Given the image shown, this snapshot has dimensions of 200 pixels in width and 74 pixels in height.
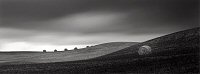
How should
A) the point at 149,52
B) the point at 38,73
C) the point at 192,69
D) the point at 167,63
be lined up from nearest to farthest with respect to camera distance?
the point at 192,69, the point at 167,63, the point at 38,73, the point at 149,52

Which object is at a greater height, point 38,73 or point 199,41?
point 199,41

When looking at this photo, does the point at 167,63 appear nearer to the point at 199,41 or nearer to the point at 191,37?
the point at 199,41

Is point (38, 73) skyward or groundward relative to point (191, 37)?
groundward

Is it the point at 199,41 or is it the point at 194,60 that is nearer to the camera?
the point at 194,60

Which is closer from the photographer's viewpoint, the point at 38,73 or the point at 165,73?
the point at 165,73

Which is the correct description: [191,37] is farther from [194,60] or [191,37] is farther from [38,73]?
[38,73]

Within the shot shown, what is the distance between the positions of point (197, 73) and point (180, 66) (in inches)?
180

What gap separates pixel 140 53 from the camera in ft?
131

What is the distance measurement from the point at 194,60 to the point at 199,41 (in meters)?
10.1

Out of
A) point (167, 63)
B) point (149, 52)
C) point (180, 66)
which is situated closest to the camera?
point (180, 66)

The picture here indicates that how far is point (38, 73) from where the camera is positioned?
32156 millimetres

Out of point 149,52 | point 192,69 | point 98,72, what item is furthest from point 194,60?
point 149,52

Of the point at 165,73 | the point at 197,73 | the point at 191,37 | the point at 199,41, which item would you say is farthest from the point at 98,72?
the point at 191,37

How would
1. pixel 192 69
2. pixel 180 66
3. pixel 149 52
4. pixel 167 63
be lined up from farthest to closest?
1. pixel 149 52
2. pixel 167 63
3. pixel 180 66
4. pixel 192 69
